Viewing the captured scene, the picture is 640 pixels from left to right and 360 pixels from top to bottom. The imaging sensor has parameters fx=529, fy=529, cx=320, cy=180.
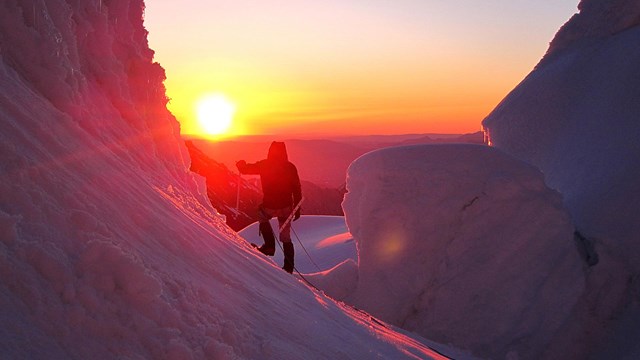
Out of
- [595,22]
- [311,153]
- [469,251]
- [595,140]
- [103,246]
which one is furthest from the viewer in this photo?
[311,153]

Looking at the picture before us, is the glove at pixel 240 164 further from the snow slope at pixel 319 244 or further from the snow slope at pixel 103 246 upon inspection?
the snow slope at pixel 319 244

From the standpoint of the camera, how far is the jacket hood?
6.84 meters

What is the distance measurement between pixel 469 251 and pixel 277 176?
403 cm

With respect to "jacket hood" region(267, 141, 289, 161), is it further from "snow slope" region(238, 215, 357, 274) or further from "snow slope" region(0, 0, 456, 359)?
"snow slope" region(238, 215, 357, 274)

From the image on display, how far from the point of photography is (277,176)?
6.83m

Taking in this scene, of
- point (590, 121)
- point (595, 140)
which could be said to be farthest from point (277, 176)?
point (590, 121)

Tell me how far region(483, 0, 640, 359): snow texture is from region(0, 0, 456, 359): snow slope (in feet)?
19.0

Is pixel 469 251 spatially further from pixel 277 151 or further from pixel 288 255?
pixel 277 151

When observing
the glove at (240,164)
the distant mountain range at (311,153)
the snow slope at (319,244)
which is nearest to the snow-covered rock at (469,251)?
the snow slope at (319,244)

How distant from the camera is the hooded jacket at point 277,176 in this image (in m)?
6.83

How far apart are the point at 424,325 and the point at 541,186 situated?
125 inches

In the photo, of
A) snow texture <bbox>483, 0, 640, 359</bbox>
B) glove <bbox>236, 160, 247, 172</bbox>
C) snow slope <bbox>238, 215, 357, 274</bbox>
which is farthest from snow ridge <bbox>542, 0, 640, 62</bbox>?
glove <bbox>236, 160, 247, 172</bbox>

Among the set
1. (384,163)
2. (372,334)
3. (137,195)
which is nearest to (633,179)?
(384,163)

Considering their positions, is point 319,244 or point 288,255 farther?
point 319,244
